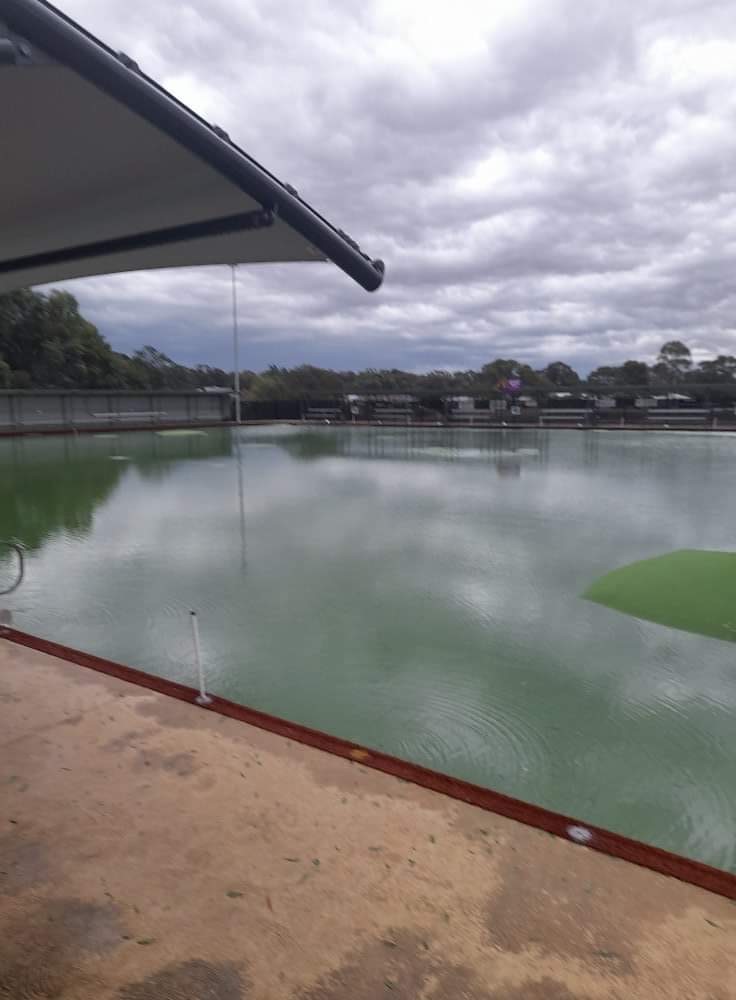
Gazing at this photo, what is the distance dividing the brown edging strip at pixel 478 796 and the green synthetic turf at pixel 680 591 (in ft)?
9.96

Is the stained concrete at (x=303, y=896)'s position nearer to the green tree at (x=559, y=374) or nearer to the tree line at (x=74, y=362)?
the tree line at (x=74, y=362)

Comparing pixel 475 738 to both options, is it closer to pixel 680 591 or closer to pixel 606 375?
pixel 680 591

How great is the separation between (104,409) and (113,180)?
33331mm

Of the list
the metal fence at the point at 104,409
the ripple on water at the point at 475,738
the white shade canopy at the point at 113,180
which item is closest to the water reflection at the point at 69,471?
the metal fence at the point at 104,409

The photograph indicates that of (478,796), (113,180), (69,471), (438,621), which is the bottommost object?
(438,621)

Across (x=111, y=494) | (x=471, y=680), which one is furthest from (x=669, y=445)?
(x=471, y=680)

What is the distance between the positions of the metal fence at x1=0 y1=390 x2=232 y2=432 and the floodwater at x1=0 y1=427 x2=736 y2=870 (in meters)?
18.9

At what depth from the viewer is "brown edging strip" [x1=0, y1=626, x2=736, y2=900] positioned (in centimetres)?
187

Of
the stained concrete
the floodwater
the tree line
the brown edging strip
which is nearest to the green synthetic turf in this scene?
the floodwater

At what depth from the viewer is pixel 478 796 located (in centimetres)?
223

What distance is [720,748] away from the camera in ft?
10.0

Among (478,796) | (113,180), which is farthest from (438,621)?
(113,180)

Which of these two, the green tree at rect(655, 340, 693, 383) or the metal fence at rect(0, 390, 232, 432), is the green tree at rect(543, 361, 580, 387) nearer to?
the green tree at rect(655, 340, 693, 383)

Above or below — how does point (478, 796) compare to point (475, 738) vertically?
above
